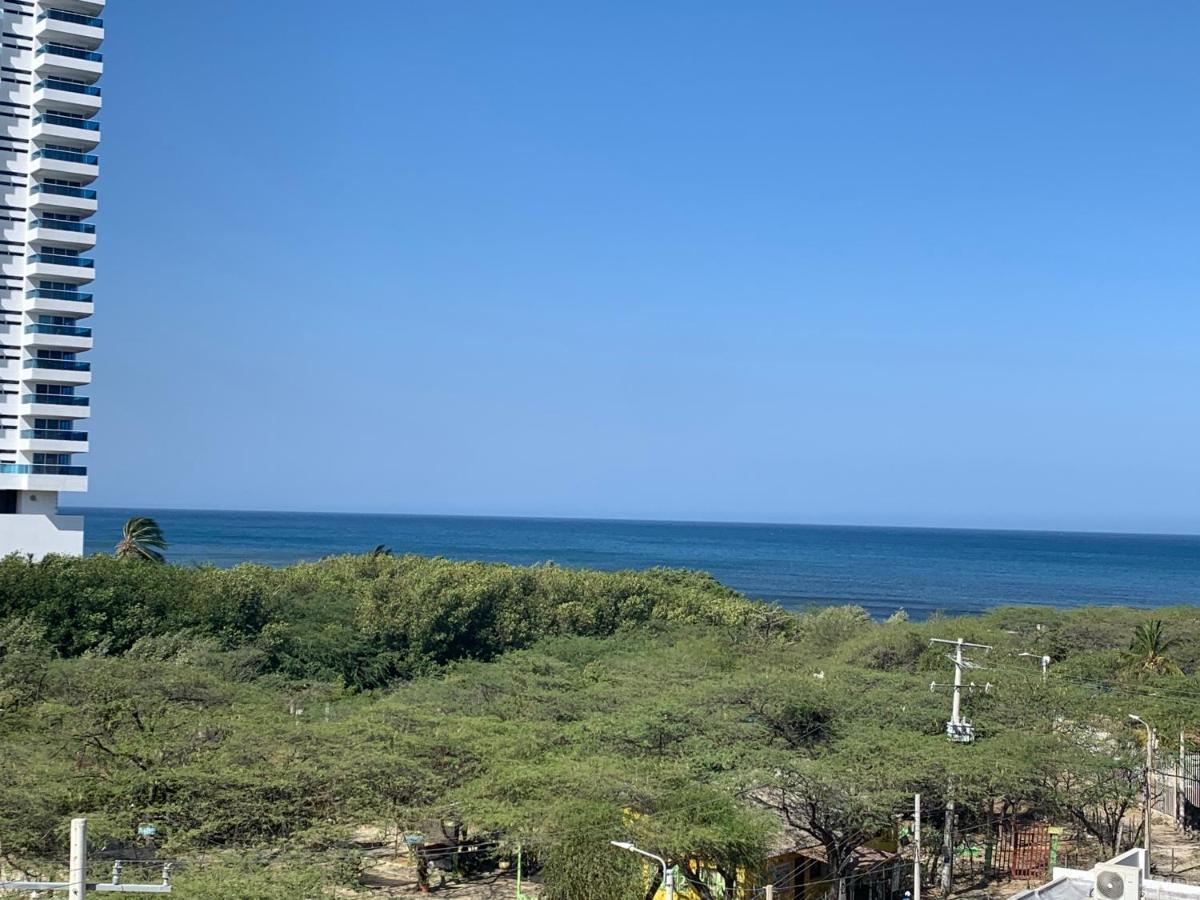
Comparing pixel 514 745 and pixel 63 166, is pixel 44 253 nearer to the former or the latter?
pixel 63 166

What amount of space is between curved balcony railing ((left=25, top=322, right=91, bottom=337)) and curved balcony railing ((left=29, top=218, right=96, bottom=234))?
4842 mm

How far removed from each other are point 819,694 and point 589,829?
9.30 metres

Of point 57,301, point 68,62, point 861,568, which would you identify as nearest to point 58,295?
point 57,301

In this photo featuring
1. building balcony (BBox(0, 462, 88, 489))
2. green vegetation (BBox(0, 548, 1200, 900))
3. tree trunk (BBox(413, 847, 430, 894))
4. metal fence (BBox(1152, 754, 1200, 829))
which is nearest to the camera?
green vegetation (BBox(0, 548, 1200, 900))

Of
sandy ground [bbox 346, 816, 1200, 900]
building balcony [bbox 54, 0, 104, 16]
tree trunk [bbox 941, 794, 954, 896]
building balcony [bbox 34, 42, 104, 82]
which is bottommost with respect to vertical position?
sandy ground [bbox 346, 816, 1200, 900]

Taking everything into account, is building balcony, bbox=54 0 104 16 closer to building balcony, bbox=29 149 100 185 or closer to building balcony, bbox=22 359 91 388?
building balcony, bbox=29 149 100 185

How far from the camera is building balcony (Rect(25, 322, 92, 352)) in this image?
59.3 m

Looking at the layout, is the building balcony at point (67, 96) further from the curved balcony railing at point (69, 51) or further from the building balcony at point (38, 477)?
the building balcony at point (38, 477)

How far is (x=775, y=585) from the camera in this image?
126062 millimetres

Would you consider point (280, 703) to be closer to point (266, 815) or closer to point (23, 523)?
point (266, 815)

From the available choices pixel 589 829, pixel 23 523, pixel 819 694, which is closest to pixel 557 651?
pixel 819 694

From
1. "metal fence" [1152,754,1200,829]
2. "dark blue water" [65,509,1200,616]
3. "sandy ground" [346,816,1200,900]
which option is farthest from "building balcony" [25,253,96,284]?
"dark blue water" [65,509,1200,616]

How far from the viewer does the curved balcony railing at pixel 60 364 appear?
59500 mm

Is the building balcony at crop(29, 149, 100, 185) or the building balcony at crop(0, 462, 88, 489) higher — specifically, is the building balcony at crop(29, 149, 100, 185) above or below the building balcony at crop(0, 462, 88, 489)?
above
